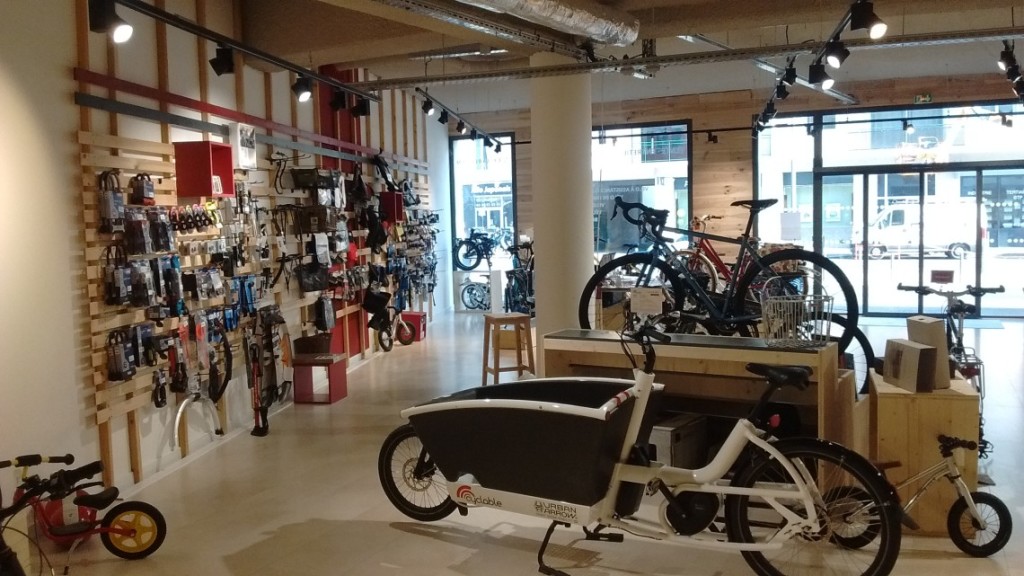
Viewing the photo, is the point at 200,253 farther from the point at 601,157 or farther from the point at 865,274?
the point at 865,274

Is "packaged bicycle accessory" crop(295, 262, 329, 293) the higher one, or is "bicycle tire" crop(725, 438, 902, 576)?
"packaged bicycle accessory" crop(295, 262, 329, 293)

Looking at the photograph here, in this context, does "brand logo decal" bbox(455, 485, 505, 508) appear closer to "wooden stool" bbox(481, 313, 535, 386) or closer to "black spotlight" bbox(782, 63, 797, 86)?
"wooden stool" bbox(481, 313, 535, 386)

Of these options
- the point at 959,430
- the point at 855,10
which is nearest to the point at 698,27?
the point at 855,10

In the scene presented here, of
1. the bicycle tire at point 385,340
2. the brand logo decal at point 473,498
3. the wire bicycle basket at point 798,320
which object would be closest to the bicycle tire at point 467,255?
the bicycle tire at point 385,340

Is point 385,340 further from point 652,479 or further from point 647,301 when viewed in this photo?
point 652,479

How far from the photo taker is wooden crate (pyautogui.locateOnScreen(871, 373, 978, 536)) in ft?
12.7

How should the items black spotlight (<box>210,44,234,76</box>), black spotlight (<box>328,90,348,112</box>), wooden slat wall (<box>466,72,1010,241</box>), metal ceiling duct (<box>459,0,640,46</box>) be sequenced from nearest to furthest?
metal ceiling duct (<box>459,0,640,46</box>), black spotlight (<box>210,44,234,76</box>), black spotlight (<box>328,90,348,112</box>), wooden slat wall (<box>466,72,1010,241</box>)

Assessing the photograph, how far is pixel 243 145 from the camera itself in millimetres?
6371

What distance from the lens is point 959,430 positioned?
3893 mm

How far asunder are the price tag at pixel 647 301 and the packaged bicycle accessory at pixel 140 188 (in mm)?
3101

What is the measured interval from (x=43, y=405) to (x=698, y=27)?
17.1 ft

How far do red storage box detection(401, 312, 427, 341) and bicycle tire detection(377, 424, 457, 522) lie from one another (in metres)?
5.83

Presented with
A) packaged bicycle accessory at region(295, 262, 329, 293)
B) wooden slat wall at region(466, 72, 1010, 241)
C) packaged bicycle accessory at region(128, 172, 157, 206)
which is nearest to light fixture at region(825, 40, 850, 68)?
packaged bicycle accessory at region(295, 262, 329, 293)

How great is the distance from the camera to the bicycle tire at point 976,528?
12.1 feet
